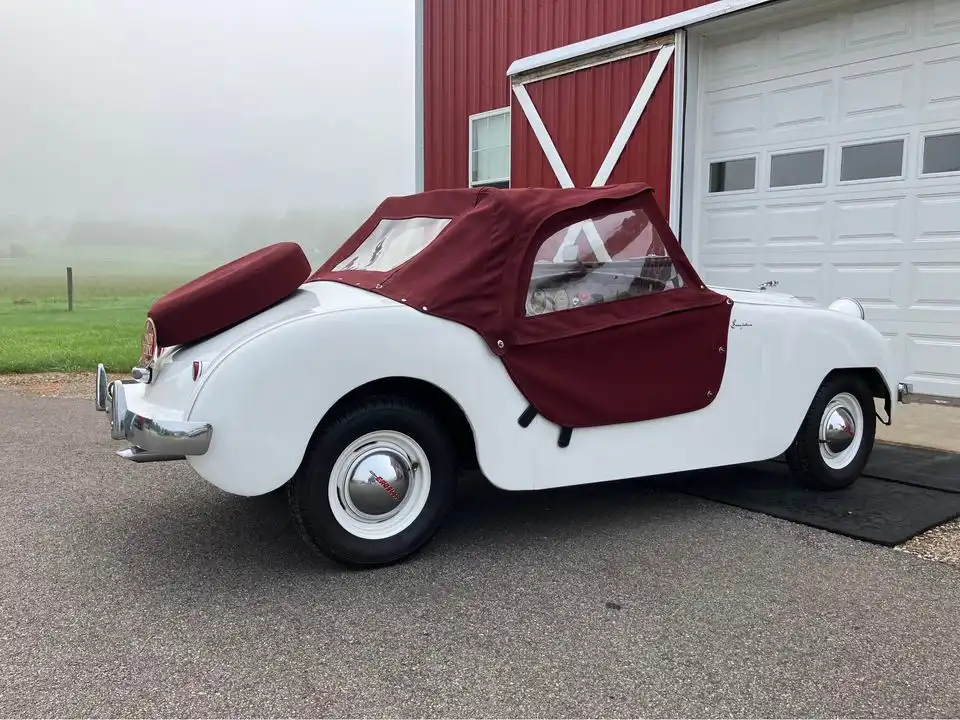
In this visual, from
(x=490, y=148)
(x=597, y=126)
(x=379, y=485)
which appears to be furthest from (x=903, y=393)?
(x=490, y=148)

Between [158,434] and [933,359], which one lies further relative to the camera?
[933,359]

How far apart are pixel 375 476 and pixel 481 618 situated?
73 cm

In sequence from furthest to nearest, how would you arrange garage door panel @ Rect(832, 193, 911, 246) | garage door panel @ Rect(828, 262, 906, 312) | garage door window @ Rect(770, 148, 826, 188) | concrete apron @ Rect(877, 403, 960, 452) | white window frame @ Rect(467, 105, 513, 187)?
1. white window frame @ Rect(467, 105, 513, 187)
2. garage door window @ Rect(770, 148, 826, 188)
3. garage door panel @ Rect(828, 262, 906, 312)
4. garage door panel @ Rect(832, 193, 911, 246)
5. concrete apron @ Rect(877, 403, 960, 452)

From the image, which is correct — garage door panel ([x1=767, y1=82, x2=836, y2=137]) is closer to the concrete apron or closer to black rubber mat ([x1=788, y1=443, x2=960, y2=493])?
the concrete apron

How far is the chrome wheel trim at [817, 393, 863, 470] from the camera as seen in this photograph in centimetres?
446

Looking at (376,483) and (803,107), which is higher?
(803,107)

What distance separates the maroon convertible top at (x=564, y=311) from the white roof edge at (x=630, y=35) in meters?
4.62

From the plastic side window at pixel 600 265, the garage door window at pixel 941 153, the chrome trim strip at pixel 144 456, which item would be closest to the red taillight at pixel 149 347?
the chrome trim strip at pixel 144 456

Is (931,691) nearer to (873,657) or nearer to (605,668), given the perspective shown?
(873,657)

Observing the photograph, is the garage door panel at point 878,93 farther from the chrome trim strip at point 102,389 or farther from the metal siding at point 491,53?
the chrome trim strip at point 102,389

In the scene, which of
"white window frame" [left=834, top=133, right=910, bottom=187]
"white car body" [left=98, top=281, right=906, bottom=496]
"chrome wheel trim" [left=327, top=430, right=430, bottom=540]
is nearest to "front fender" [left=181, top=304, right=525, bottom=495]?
"white car body" [left=98, top=281, right=906, bottom=496]

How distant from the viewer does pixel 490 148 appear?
10.7 m

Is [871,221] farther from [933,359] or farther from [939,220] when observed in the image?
[933,359]

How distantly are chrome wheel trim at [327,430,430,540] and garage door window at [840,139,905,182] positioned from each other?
5.66m
